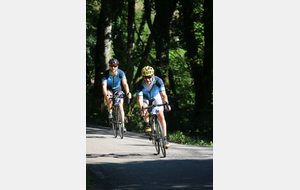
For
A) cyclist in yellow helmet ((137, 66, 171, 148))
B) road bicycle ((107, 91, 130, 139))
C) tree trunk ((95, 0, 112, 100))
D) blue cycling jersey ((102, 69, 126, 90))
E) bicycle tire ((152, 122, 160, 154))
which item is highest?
tree trunk ((95, 0, 112, 100))

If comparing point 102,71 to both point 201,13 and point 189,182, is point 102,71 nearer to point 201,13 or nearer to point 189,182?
point 189,182

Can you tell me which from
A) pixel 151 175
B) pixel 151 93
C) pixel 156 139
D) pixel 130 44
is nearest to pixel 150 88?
pixel 151 93

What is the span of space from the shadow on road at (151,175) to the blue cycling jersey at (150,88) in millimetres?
1487

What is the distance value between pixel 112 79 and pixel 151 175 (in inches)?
103

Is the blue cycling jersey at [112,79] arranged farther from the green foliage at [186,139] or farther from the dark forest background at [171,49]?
the green foliage at [186,139]

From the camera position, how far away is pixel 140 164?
7047mm

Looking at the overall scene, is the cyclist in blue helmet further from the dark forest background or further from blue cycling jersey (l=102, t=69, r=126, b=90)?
the dark forest background

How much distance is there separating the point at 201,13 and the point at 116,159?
666cm

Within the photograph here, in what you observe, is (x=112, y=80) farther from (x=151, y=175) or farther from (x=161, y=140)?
(x=151, y=175)

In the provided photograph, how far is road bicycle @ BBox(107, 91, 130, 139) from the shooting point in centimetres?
838

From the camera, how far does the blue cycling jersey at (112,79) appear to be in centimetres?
800

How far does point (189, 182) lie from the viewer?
20.2ft

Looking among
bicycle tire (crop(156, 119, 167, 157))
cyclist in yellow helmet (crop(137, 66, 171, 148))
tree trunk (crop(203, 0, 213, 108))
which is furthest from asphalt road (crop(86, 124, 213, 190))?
tree trunk (crop(203, 0, 213, 108))

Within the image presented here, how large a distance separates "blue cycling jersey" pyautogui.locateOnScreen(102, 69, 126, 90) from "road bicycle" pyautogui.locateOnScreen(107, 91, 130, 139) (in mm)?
390
